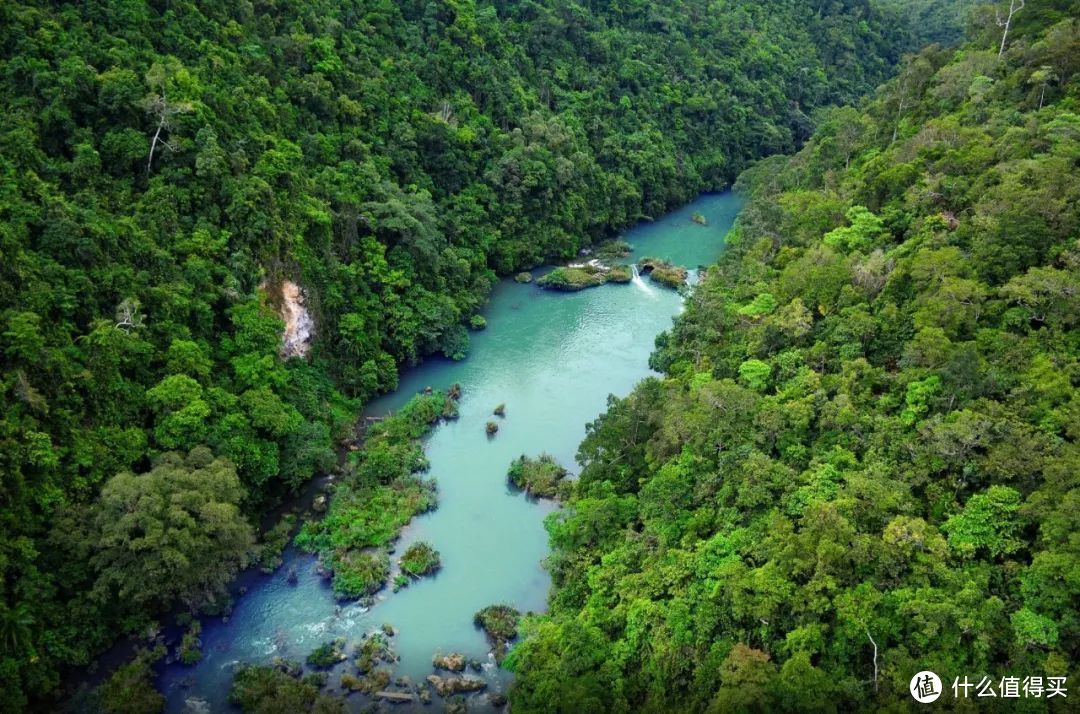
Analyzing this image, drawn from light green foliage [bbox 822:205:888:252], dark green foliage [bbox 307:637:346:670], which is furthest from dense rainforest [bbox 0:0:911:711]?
light green foliage [bbox 822:205:888:252]

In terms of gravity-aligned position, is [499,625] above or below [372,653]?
below

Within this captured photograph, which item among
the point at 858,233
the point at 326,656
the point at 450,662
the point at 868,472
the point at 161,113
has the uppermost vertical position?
the point at 161,113

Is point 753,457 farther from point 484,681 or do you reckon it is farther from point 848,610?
point 484,681

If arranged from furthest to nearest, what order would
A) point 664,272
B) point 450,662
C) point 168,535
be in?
point 664,272, point 450,662, point 168,535

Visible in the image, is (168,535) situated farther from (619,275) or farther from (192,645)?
(619,275)

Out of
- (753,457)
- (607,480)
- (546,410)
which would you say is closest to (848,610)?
(753,457)

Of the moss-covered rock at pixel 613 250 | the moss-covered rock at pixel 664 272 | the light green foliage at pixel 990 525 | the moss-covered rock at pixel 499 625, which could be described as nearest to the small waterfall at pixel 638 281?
the moss-covered rock at pixel 664 272

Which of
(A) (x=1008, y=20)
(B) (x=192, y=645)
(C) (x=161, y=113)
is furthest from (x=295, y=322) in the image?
(A) (x=1008, y=20)
